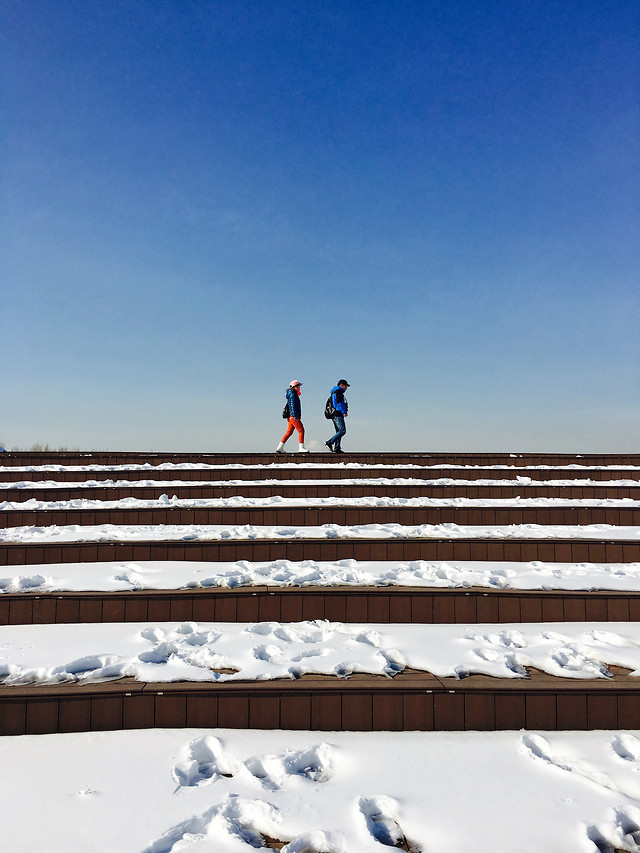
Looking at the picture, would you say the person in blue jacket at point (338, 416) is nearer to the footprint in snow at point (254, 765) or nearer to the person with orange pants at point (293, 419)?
the person with orange pants at point (293, 419)

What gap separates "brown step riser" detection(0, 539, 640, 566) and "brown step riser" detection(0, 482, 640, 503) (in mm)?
1830

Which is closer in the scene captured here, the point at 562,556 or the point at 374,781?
the point at 374,781

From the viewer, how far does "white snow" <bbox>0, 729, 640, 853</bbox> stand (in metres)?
1.73

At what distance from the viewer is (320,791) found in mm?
1954

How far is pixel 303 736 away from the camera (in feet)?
7.70

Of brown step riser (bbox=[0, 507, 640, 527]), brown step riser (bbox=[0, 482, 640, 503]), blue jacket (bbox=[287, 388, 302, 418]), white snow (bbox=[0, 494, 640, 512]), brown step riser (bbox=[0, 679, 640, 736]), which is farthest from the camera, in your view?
blue jacket (bbox=[287, 388, 302, 418])

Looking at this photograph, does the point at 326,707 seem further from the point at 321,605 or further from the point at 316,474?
the point at 316,474

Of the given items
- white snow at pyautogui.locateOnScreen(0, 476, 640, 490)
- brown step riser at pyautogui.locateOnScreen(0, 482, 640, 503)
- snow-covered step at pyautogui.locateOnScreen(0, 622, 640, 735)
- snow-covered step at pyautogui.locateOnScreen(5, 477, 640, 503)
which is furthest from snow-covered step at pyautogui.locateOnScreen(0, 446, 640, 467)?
snow-covered step at pyautogui.locateOnScreen(0, 622, 640, 735)

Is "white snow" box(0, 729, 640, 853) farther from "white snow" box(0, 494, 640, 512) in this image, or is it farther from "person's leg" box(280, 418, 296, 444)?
"person's leg" box(280, 418, 296, 444)

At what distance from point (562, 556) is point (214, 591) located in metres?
2.89

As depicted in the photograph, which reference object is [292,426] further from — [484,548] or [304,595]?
[304,595]

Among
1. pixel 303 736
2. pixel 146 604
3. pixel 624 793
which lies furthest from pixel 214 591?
pixel 624 793

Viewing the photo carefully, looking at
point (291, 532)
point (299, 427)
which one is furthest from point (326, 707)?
point (299, 427)

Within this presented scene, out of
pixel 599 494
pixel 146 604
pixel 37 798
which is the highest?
pixel 599 494
